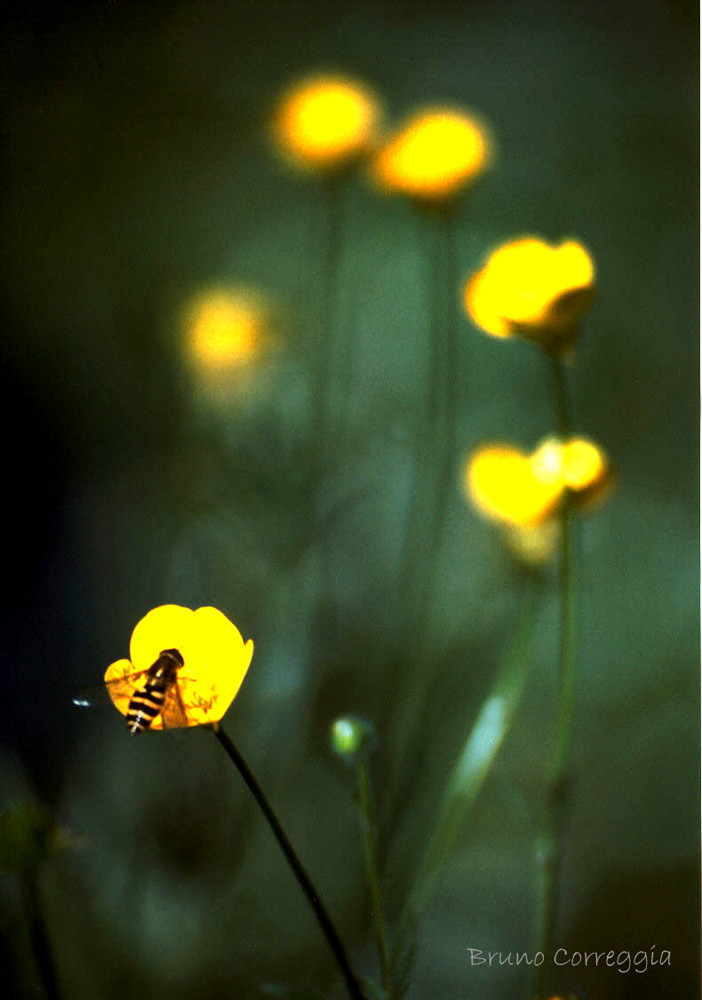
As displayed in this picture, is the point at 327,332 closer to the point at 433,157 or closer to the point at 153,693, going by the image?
the point at 433,157

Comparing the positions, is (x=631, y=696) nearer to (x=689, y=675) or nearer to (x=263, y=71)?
(x=689, y=675)

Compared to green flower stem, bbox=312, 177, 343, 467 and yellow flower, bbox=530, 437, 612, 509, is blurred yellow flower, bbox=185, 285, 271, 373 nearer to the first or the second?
green flower stem, bbox=312, 177, 343, 467

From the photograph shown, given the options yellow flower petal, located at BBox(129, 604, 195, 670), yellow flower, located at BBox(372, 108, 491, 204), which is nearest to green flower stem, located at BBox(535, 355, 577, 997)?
yellow flower, located at BBox(372, 108, 491, 204)

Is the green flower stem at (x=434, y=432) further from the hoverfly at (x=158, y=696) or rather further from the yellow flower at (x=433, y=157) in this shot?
the hoverfly at (x=158, y=696)

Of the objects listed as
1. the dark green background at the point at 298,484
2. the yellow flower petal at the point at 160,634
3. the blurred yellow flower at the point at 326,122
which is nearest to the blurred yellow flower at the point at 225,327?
the dark green background at the point at 298,484

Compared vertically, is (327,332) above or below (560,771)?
above

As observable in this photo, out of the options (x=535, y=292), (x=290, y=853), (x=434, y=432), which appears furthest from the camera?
(x=434, y=432)

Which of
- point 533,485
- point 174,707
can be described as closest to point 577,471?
point 533,485

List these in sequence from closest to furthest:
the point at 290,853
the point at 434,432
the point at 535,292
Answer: the point at 290,853 < the point at 535,292 < the point at 434,432
